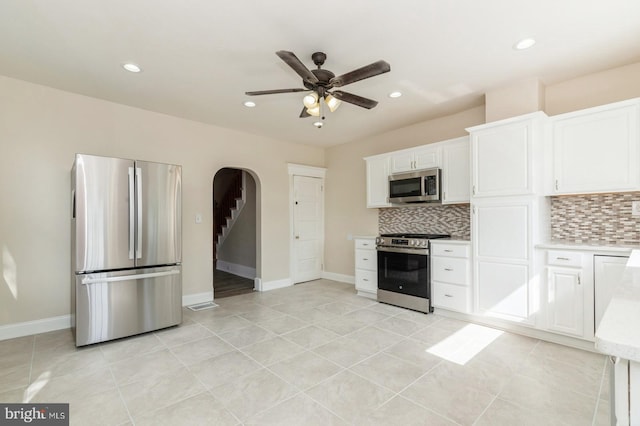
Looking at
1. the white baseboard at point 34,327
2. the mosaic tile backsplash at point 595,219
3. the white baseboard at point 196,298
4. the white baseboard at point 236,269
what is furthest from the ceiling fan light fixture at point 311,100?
the white baseboard at point 236,269

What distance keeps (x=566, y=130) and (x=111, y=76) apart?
4712mm

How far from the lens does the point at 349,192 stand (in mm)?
5750

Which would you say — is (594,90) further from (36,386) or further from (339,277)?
(36,386)

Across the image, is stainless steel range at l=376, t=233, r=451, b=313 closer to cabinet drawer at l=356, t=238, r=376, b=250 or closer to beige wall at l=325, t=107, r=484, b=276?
cabinet drawer at l=356, t=238, r=376, b=250

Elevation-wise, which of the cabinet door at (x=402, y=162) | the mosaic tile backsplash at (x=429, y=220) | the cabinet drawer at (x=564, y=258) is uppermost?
the cabinet door at (x=402, y=162)

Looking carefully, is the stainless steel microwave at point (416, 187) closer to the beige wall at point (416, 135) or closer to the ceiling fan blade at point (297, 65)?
the beige wall at point (416, 135)

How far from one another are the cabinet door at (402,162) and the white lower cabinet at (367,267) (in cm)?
115

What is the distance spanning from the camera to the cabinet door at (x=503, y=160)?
3059 millimetres

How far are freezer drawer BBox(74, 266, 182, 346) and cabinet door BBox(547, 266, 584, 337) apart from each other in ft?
13.0

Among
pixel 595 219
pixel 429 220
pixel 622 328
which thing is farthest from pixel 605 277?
pixel 622 328

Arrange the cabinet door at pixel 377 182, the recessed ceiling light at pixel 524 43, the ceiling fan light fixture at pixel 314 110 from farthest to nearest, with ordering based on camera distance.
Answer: the cabinet door at pixel 377 182, the ceiling fan light fixture at pixel 314 110, the recessed ceiling light at pixel 524 43

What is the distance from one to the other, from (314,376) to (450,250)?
230 centimetres

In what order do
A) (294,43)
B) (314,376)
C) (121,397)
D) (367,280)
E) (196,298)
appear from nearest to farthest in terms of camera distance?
(121,397)
(314,376)
(294,43)
(196,298)
(367,280)

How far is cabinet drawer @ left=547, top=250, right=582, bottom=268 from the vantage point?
2751 mm
